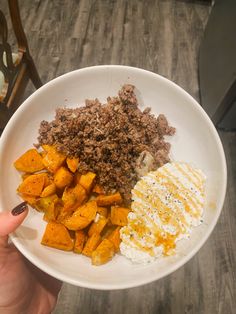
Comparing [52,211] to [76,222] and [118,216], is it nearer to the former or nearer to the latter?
[76,222]

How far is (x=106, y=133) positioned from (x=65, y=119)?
0.14 m

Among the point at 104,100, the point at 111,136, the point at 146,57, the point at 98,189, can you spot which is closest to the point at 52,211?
the point at 98,189

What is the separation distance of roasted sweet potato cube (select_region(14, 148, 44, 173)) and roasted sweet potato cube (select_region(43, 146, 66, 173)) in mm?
23

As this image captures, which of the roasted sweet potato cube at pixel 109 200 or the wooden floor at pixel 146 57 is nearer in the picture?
the roasted sweet potato cube at pixel 109 200

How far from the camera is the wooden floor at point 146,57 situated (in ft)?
4.80

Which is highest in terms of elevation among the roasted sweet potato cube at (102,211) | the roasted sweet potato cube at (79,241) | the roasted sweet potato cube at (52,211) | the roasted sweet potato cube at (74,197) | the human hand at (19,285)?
the roasted sweet potato cube at (74,197)

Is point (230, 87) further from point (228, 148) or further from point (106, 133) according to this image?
point (106, 133)

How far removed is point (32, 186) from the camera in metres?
0.86

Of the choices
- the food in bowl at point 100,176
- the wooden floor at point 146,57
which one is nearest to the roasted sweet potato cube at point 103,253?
the food in bowl at point 100,176

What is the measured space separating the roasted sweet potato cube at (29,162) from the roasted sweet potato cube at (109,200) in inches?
7.6

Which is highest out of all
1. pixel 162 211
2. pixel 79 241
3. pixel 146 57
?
pixel 162 211

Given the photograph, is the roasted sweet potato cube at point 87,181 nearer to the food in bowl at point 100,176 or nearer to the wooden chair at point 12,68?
the food in bowl at point 100,176

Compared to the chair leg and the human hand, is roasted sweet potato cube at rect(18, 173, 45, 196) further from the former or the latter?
the chair leg

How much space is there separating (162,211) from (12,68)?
1.07m
